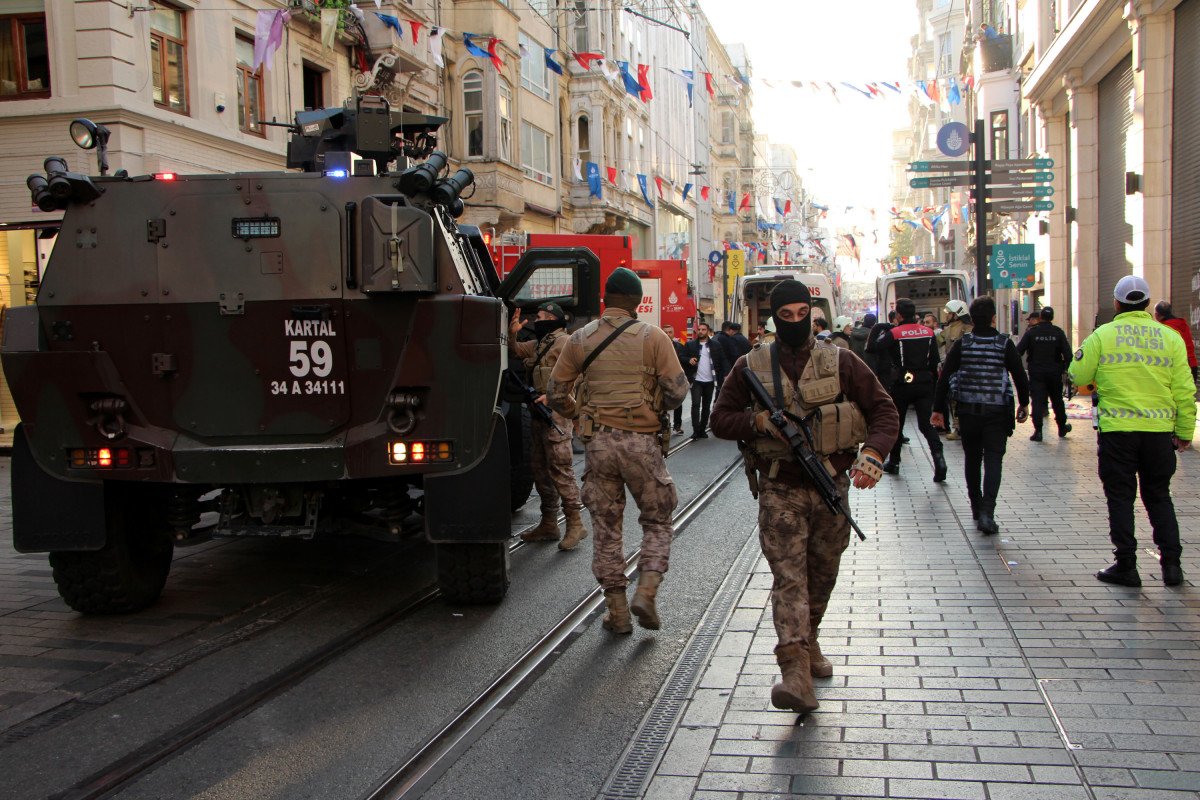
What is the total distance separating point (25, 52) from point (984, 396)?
47.0 feet

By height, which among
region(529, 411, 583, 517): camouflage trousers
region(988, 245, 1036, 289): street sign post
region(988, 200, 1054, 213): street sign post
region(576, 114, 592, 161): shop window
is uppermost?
region(576, 114, 592, 161): shop window

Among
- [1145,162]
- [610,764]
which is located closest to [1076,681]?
[610,764]

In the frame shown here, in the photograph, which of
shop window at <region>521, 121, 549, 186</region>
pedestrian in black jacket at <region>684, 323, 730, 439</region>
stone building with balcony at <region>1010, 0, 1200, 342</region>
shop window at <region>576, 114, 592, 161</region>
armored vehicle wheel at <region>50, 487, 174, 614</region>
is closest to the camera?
armored vehicle wheel at <region>50, 487, 174, 614</region>

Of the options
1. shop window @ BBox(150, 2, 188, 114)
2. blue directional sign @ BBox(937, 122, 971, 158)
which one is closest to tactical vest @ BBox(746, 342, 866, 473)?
shop window @ BBox(150, 2, 188, 114)

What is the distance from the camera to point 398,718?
184 inches

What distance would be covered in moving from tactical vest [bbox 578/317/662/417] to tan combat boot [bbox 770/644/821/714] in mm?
1746

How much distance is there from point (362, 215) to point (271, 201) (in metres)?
0.55

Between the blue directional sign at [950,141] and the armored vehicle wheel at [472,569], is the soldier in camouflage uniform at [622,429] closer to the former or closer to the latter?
the armored vehicle wheel at [472,569]

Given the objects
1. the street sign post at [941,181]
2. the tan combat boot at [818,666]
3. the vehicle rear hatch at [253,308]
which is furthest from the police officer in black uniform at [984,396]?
the street sign post at [941,181]

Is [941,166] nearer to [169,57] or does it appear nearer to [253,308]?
[169,57]

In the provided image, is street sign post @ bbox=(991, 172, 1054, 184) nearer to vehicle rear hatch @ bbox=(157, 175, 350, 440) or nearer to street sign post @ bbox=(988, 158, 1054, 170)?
street sign post @ bbox=(988, 158, 1054, 170)

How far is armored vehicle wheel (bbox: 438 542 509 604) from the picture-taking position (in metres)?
6.39

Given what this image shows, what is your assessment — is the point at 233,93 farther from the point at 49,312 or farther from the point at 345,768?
the point at 345,768

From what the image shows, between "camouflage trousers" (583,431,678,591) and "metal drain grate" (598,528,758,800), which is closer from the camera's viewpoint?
"metal drain grate" (598,528,758,800)
